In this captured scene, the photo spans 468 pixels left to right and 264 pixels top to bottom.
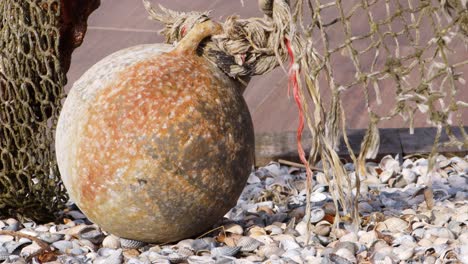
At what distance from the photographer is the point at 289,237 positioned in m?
2.80

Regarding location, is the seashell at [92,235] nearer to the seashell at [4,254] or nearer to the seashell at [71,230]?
the seashell at [71,230]

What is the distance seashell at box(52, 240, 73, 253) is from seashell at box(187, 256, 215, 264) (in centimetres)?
44

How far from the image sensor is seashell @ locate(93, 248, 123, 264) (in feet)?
8.82

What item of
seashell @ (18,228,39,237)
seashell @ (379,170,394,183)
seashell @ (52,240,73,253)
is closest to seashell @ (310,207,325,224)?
seashell @ (379,170,394,183)

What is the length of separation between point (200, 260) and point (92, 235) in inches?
18.2

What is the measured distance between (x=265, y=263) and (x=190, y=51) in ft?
2.24

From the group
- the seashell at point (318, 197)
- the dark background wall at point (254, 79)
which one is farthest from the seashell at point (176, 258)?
the dark background wall at point (254, 79)

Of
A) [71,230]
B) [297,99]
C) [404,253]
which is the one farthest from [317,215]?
[71,230]

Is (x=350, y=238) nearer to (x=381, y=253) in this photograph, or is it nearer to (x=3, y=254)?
(x=381, y=253)

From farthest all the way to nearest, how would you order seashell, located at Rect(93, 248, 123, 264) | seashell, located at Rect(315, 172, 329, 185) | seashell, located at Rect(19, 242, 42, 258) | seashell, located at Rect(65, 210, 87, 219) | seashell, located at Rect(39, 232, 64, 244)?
seashell, located at Rect(315, 172, 329, 185), seashell, located at Rect(65, 210, 87, 219), seashell, located at Rect(39, 232, 64, 244), seashell, located at Rect(19, 242, 42, 258), seashell, located at Rect(93, 248, 123, 264)

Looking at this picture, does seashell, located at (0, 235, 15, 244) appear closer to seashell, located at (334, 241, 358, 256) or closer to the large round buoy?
the large round buoy

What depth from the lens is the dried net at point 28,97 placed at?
9.60ft

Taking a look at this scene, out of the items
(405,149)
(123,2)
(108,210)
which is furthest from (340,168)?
(123,2)

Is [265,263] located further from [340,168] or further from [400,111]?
[400,111]
